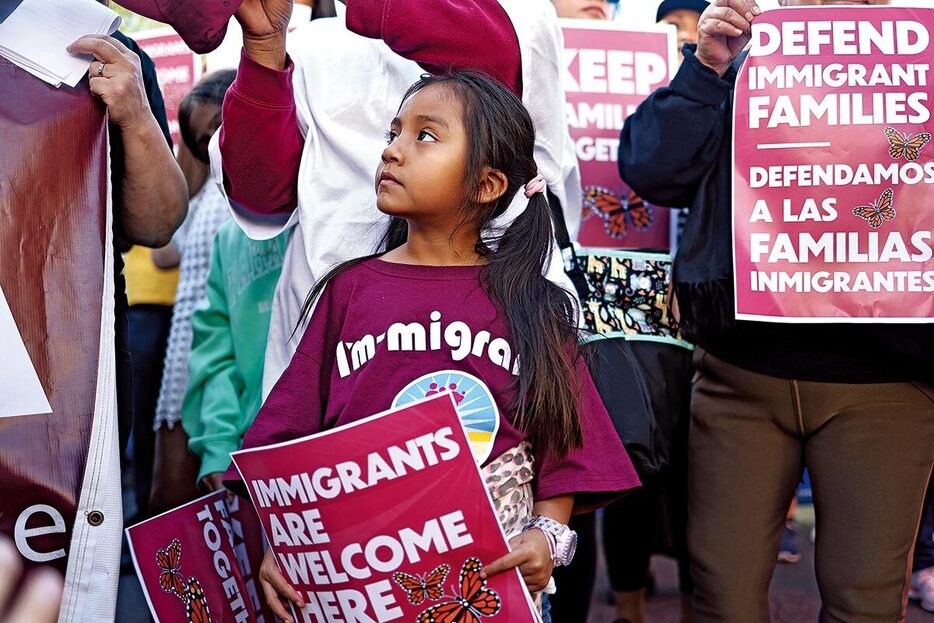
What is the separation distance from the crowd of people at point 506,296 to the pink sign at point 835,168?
0.08 m

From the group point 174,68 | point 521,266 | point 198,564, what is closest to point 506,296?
point 521,266

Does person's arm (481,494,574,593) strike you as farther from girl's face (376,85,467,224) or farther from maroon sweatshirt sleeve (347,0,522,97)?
maroon sweatshirt sleeve (347,0,522,97)

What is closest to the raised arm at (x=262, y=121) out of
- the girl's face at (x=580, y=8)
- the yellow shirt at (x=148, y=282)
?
the girl's face at (x=580, y=8)

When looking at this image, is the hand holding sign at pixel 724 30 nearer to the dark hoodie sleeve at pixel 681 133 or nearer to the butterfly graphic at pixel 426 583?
the dark hoodie sleeve at pixel 681 133

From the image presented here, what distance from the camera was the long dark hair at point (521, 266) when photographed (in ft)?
6.23

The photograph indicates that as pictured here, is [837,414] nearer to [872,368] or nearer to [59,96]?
[872,368]

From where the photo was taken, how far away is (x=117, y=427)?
202 centimetres

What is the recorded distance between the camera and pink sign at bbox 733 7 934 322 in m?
2.36

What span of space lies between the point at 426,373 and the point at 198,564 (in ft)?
2.09

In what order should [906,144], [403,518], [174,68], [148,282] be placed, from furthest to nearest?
[174,68] → [148,282] → [906,144] → [403,518]

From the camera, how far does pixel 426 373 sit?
6.22ft

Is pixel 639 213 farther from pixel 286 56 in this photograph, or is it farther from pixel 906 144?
pixel 286 56

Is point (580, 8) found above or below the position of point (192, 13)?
above

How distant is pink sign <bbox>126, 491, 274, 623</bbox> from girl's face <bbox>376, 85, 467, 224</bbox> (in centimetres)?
74
